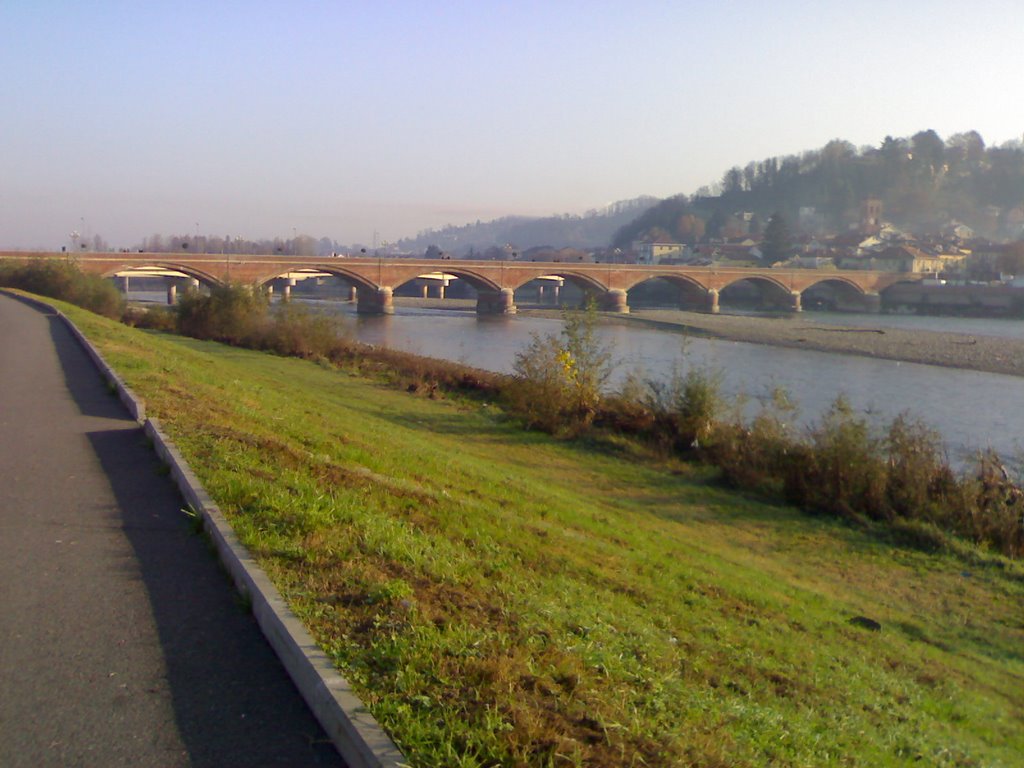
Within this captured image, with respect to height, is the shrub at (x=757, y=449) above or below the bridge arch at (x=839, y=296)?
below

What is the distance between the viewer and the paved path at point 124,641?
328 centimetres

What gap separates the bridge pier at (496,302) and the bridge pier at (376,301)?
20.1 ft

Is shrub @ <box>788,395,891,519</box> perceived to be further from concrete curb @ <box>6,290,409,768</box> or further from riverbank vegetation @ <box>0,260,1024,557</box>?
concrete curb @ <box>6,290,409,768</box>

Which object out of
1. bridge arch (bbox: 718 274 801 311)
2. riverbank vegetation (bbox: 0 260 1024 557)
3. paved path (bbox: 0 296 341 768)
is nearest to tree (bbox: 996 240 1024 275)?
bridge arch (bbox: 718 274 801 311)

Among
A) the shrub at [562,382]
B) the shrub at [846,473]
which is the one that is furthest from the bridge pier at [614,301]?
the shrub at [846,473]

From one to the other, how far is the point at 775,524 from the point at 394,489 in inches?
274

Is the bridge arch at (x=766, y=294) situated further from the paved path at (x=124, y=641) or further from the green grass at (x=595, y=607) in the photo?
the paved path at (x=124, y=641)

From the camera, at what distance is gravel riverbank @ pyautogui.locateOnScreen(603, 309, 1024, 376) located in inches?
1363

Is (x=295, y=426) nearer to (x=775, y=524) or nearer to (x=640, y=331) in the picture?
(x=775, y=524)

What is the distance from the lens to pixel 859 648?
745 centimetres

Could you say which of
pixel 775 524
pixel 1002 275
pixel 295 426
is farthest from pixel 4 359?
pixel 1002 275

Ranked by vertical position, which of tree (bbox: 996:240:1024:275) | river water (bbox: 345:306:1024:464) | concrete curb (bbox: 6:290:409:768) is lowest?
river water (bbox: 345:306:1024:464)

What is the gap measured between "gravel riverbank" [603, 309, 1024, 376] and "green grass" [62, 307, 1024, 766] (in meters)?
22.1

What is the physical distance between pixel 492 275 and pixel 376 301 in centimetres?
788
